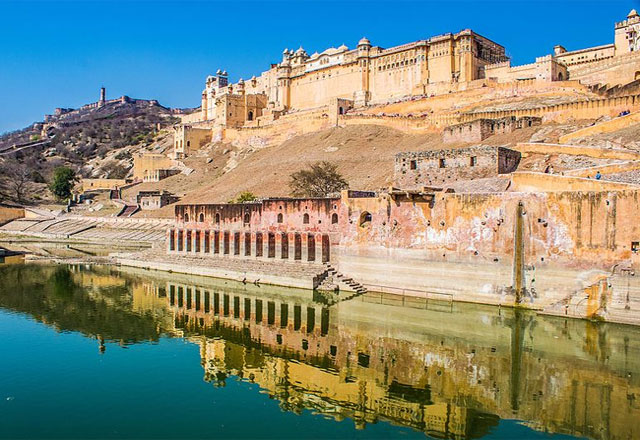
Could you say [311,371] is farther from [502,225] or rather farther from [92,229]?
[92,229]

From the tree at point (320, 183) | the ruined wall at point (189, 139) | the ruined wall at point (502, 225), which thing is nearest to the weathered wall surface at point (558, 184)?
the ruined wall at point (502, 225)

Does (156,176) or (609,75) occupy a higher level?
(609,75)

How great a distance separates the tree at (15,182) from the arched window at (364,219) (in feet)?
195

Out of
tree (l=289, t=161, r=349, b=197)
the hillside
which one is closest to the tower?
the hillside

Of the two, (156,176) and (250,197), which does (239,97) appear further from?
(250,197)

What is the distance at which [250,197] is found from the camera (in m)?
42.5

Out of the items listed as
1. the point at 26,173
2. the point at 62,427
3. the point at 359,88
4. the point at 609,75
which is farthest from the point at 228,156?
the point at 62,427

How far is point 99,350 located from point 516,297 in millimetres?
14422

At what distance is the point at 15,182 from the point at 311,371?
69921mm

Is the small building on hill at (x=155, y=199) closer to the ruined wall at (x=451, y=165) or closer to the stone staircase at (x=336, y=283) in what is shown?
the ruined wall at (x=451, y=165)

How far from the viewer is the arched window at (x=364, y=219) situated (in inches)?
1024

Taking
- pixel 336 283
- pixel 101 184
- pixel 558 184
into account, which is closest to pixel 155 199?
pixel 101 184

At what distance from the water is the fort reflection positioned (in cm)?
5

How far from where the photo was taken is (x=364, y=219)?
26.2 meters
